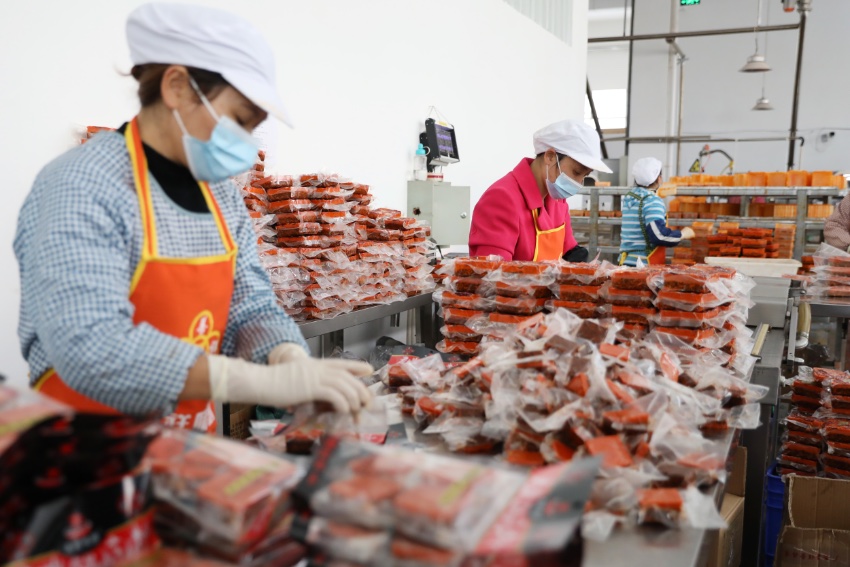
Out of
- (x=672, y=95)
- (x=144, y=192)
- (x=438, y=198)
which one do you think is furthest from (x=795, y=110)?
(x=144, y=192)

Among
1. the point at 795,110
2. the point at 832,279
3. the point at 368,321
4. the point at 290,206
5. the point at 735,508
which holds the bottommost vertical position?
the point at 735,508

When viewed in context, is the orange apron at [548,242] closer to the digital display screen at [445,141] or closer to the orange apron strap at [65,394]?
the digital display screen at [445,141]

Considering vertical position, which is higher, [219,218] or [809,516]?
[219,218]

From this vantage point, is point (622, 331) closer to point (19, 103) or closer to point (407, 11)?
point (19, 103)

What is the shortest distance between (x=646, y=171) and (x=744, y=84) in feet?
31.6

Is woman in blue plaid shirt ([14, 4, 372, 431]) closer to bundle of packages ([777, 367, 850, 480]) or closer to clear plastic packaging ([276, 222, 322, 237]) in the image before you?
clear plastic packaging ([276, 222, 322, 237])

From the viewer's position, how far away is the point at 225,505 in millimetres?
784

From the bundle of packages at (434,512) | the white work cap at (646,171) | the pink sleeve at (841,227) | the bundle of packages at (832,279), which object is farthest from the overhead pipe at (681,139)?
the bundle of packages at (434,512)

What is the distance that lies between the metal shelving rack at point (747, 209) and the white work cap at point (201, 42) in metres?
6.44

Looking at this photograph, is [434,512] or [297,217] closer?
[434,512]

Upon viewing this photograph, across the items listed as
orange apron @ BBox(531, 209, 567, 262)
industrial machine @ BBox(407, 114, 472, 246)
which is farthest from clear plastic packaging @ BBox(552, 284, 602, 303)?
industrial machine @ BBox(407, 114, 472, 246)

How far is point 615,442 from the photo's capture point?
1343mm

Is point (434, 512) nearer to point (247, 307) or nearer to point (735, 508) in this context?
point (247, 307)

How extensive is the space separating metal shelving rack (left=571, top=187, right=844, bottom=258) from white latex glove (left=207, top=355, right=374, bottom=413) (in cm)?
648
